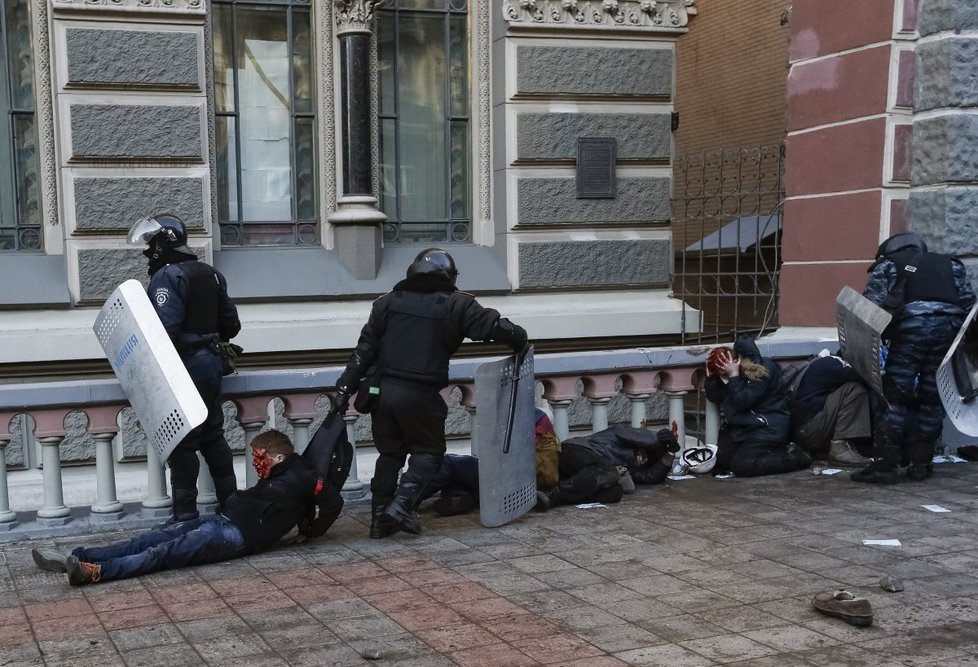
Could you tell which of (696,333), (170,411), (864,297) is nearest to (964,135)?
(864,297)

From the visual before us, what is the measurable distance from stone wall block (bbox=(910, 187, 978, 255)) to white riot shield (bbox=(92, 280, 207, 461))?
6121 millimetres

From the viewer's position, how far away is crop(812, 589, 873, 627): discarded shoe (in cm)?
510

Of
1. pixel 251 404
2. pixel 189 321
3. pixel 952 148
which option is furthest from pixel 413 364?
pixel 952 148

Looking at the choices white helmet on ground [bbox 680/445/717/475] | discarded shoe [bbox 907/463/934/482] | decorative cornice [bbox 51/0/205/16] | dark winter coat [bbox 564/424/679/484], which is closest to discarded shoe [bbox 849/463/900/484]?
discarded shoe [bbox 907/463/934/482]

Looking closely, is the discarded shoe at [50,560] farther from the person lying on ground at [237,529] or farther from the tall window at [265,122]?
the tall window at [265,122]

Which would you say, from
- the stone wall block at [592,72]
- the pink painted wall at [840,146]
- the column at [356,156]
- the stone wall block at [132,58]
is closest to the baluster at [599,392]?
the column at [356,156]

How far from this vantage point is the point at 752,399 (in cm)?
861

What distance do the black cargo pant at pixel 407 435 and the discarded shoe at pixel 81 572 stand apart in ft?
5.83

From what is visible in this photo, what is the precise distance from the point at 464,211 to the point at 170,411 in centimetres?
466

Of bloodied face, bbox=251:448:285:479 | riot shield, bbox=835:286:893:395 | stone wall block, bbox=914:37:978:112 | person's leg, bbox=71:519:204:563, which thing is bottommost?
person's leg, bbox=71:519:204:563

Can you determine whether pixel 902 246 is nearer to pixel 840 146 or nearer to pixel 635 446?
pixel 840 146

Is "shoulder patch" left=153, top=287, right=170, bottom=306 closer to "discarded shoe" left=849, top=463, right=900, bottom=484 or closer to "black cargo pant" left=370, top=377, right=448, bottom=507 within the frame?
"black cargo pant" left=370, top=377, right=448, bottom=507

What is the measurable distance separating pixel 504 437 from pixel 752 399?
7.99 feet

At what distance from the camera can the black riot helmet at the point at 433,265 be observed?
7.06 m
